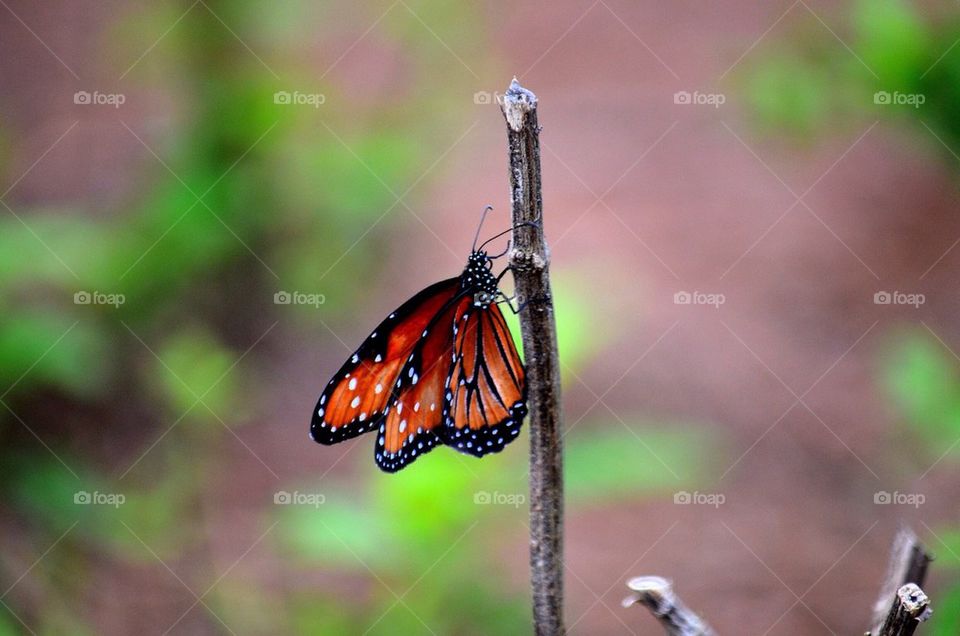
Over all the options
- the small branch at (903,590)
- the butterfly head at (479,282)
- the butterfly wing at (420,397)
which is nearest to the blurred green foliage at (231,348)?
the butterfly wing at (420,397)

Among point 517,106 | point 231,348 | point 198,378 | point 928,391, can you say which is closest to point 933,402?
point 928,391

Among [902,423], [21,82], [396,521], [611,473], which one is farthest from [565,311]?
[21,82]

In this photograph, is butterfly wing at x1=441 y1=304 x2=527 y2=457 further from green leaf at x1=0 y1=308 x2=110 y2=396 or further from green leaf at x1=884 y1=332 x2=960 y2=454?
green leaf at x1=0 y1=308 x2=110 y2=396

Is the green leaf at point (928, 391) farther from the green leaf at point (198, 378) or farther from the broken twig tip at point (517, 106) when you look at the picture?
the green leaf at point (198, 378)

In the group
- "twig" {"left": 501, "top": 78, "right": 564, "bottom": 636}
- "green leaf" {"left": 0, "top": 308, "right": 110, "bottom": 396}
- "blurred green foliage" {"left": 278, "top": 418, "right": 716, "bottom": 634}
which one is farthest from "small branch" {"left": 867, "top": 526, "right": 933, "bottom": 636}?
Answer: "green leaf" {"left": 0, "top": 308, "right": 110, "bottom": 396}

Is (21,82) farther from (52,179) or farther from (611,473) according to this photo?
(611,473)

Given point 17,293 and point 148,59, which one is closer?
point 17,293

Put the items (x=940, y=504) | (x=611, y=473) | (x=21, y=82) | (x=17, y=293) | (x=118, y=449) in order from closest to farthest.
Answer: (x=611, y=473) < (x=17, y=293) < (x=940, y=504) < (x=118, y=449) < (x=21, y=82)
